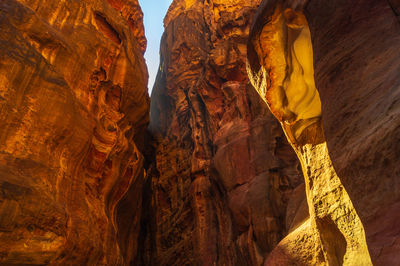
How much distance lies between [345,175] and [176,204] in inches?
628

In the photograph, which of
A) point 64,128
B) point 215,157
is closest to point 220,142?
point 215,157

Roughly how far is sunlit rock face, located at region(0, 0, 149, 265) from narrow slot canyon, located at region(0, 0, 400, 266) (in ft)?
0.13

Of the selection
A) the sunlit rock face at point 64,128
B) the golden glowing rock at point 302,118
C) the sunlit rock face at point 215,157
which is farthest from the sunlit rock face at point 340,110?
the sunlit rock face at point 64,128

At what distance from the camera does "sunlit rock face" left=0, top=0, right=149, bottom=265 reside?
6.98m

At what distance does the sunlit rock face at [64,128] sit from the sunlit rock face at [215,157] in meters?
4.53

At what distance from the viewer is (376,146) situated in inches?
139

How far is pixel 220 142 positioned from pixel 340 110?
11.7m

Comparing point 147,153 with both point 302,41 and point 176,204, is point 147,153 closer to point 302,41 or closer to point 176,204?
point 176,204

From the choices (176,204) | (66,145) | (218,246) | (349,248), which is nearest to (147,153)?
(176,204)

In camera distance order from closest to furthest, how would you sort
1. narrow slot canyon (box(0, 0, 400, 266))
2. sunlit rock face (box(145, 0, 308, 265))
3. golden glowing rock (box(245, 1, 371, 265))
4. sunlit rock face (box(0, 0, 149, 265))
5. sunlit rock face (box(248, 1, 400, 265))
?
sunlit rock face (box(248, 1, 400, 265))
narrow slot canyon (box(0, 0, 400, 266))
golden glowing rock (box(245, 1, 371, 265))
sunlit rock face (box(0, 0, 149, 265))
sunlit rock face (box(145, 0, 308, 265))

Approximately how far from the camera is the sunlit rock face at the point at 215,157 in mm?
12797

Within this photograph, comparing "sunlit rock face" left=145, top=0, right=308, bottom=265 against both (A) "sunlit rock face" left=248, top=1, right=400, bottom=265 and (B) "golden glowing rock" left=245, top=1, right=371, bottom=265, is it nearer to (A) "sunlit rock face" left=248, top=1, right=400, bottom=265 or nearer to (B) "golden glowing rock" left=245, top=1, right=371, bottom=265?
(B) "golden glowing rock" left=245, top=1, right=371, bottom=265

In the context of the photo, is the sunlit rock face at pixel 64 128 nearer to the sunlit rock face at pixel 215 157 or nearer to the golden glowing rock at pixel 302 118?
the sunlit rock face at pixel 215 157

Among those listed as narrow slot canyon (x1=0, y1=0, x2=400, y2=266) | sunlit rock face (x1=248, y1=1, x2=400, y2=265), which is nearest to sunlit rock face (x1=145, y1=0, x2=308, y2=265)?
narrow slot canyon (x1=0, y1=0, x2=400, y2=266)
